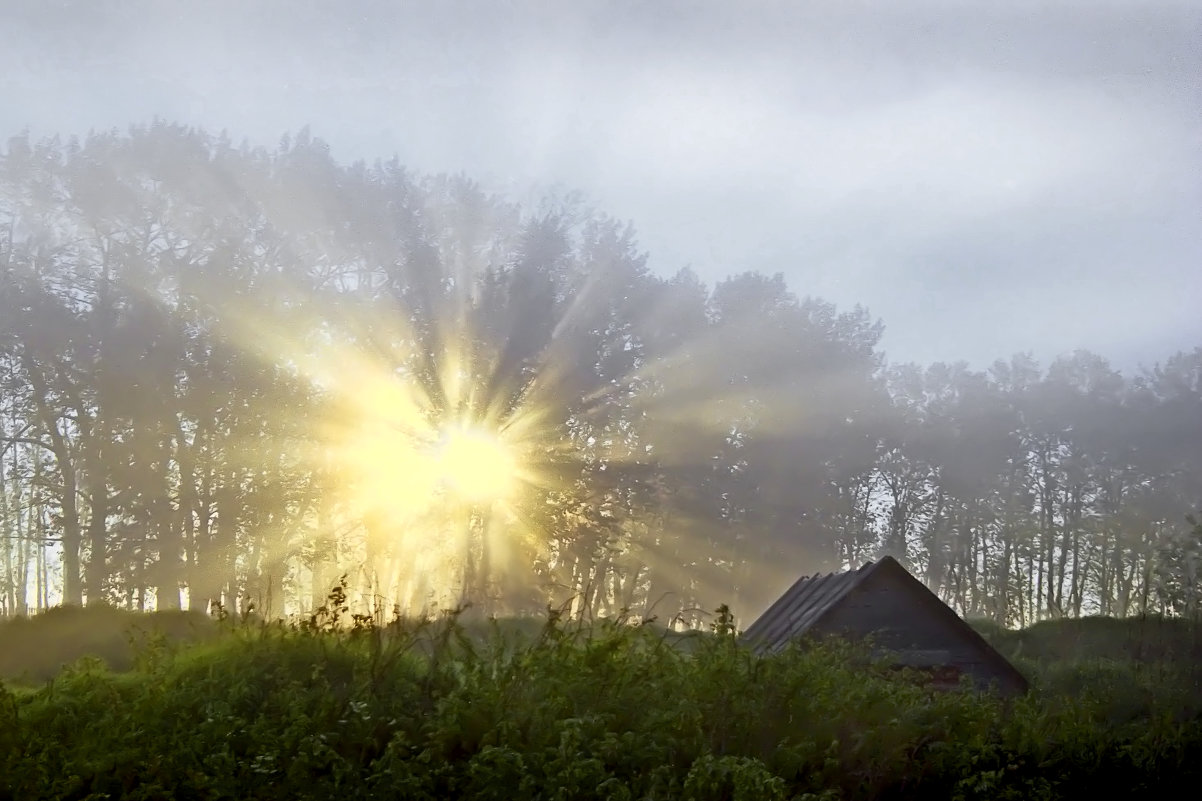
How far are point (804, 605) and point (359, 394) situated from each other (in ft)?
67.1

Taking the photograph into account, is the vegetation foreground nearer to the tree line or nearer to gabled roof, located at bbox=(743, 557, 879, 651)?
gabled roof, located at bbox=(743, 557, 879, 651)

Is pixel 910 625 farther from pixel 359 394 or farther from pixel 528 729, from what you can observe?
pixel 359 394

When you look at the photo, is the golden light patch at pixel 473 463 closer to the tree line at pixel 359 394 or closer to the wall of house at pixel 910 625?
the tree line at pixel 359 394

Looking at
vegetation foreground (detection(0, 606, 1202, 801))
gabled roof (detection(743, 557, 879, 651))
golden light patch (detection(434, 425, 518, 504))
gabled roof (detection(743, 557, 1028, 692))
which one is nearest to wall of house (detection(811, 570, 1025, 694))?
gabled roof (detection(743, 557, 1028, 692))

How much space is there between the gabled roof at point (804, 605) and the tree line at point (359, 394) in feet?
22.2

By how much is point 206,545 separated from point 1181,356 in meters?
48.8

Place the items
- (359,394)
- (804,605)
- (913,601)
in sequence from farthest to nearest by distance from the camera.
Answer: (359,394), (804,605), (913,601)

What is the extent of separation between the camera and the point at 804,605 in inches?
802

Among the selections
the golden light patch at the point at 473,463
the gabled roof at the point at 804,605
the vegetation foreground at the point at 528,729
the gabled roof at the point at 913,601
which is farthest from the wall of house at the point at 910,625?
the golden light patch at the point at 473,463

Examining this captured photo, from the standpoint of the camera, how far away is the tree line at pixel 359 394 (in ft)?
115

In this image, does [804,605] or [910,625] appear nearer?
[910,625]

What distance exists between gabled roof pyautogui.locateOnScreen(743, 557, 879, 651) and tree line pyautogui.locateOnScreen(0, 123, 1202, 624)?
6760 mm

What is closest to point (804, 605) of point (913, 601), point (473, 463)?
point (913, 601)

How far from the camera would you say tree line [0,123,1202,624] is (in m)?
35.0
